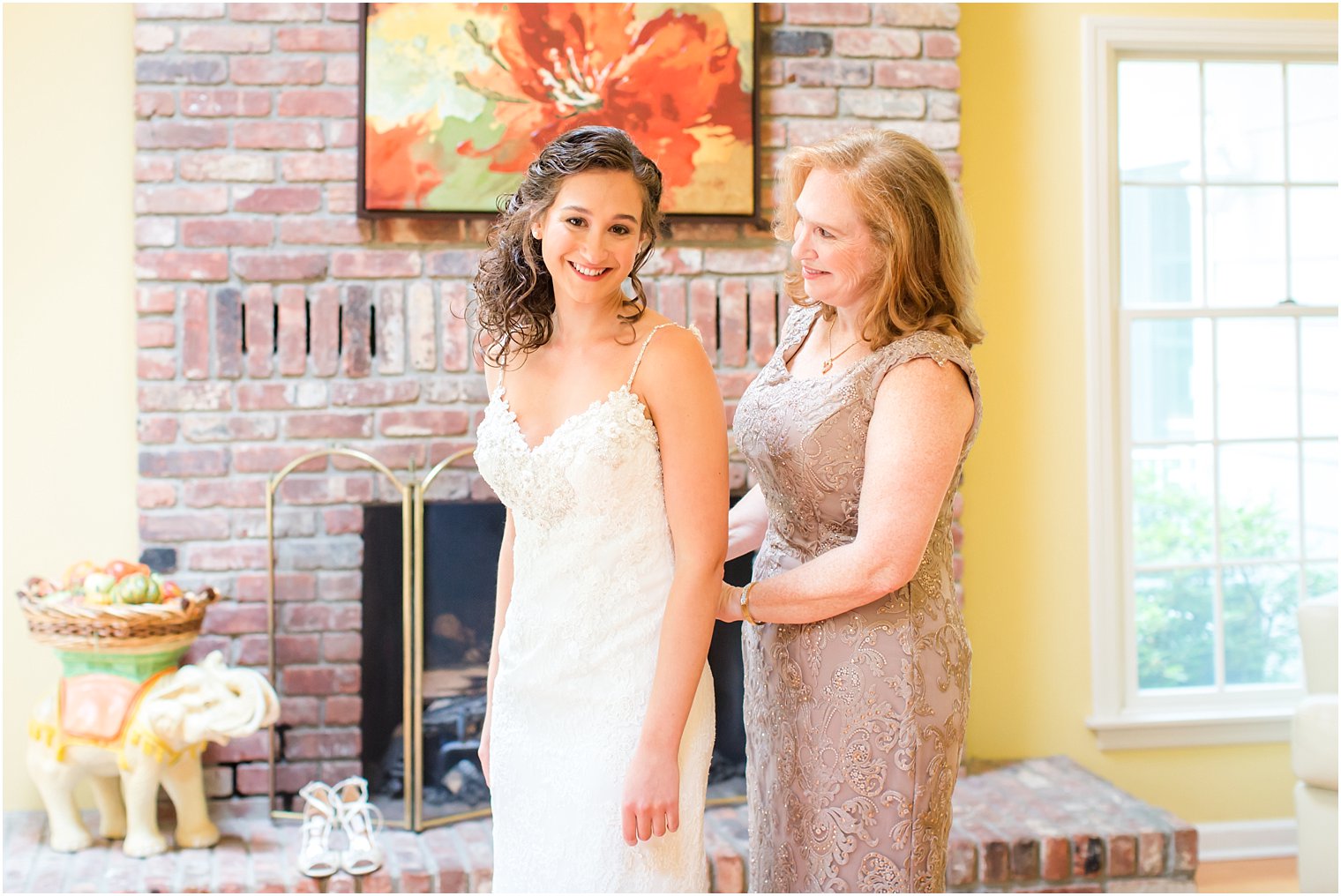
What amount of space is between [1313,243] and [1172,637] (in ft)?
4.10

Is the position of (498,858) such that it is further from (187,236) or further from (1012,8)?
(1012,8)

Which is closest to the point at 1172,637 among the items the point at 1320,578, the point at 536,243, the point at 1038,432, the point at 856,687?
the point at 1320,578

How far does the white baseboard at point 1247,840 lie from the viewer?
354cm

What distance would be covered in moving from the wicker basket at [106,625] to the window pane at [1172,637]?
8.77 feet

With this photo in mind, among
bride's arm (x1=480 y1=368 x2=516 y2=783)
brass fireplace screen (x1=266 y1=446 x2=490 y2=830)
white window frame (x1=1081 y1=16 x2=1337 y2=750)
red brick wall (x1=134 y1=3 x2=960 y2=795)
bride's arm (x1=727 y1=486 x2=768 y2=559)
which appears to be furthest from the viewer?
white window frame (x1=1081 y1=16 x2=1337 y2=750)

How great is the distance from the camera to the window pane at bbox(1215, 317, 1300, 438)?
3613mm

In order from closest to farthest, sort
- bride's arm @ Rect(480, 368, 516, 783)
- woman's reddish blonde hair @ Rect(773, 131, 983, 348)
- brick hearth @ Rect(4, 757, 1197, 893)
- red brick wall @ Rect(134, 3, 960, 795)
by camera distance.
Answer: woman's reddish blonde hair @ Rect(773, 131, 983, 348), bride's arm @ Rect(480, 368, 516, 783), brick hearth @ Rect(4, 757, 1197, 893), red brick wall @ Rect(134, 3, 960, 795)

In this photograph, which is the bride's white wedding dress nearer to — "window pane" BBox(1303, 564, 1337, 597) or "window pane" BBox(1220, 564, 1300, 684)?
"window pane" BBox(1220, 564, 1300, 684)

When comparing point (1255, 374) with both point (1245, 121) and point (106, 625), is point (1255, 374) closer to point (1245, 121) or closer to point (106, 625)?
point (1245, 121)

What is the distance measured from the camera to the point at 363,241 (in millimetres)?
3146

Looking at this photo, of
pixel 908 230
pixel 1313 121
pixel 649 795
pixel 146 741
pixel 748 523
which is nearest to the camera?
pixel 649 795

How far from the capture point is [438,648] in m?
3.03

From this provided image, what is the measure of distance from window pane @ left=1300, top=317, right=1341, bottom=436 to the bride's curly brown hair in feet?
8.84

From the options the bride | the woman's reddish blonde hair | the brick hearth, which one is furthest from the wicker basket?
the woman's reddish blonde hair
